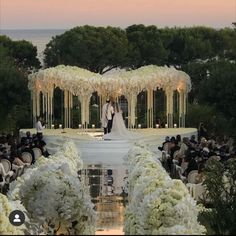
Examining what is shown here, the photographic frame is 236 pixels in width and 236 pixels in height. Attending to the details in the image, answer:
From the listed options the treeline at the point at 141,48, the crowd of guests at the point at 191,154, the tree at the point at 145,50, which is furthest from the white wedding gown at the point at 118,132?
the tree at the point at 145,50

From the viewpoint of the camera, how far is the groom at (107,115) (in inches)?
1172

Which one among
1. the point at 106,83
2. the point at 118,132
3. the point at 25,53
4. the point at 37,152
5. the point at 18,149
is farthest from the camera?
the point at 25,53

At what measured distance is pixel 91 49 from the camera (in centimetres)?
5750

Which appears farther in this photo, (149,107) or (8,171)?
(149,107)

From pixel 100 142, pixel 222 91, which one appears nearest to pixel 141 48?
pixel 222 91

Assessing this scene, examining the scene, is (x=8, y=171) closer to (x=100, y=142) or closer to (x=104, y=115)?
(x=100, y=142)

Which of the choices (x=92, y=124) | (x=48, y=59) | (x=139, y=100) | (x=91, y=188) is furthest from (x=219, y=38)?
(x=91, y=188)

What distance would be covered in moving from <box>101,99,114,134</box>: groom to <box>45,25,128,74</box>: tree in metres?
26.6

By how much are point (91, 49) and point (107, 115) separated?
1101 inches

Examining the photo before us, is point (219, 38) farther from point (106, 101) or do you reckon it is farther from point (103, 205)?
point (103, 205)

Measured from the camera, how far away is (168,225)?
28.5 feet

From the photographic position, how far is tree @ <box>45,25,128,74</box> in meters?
57.0

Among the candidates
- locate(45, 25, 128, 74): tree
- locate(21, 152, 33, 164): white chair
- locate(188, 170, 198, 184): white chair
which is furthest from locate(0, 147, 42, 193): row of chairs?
locate(45, 25, 128, 74): tree

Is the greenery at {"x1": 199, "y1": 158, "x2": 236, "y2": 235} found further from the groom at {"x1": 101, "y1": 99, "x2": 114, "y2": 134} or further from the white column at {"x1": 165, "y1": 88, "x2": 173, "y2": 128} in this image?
the white column at {"x1": 165, "y1": 88, "x2": 173, "y2": 128}
